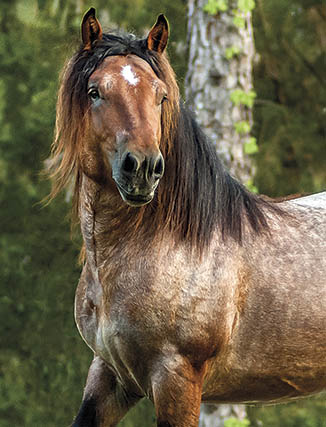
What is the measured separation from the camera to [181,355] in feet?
12.4

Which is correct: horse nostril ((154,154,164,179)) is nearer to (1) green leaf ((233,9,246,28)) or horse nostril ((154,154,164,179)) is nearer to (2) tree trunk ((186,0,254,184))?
(2) tree trunk ((186,0,254,184))

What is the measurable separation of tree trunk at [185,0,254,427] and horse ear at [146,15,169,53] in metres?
2.64

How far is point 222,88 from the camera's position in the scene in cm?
650

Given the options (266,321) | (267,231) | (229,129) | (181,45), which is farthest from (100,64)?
(181,45)

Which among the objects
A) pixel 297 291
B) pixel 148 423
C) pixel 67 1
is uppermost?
pixel 67 1

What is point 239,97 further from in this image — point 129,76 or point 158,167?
point 158,167

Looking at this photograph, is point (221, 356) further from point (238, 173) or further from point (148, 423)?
point (148, 423)

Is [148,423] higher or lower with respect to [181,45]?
lower

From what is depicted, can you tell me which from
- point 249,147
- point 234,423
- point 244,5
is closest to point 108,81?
point 249,147

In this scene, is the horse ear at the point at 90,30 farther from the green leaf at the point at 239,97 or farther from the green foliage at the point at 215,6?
the green foliage at the point at 215,6

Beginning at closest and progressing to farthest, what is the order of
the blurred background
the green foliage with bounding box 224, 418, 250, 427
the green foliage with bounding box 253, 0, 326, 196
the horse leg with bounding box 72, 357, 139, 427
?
the horse leg with bounding box 72, 357, 139, 427 < the green foliage with bounding box 224, 418, 250, 427 < the blurred background < the green foliage with bounding box 253, 0, 326, 196

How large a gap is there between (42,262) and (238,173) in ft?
10.7

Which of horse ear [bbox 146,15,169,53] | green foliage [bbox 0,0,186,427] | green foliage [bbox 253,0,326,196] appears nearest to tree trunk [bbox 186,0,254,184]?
green foliage [bbox 0,0,186,427]

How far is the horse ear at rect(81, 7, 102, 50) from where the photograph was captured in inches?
147
